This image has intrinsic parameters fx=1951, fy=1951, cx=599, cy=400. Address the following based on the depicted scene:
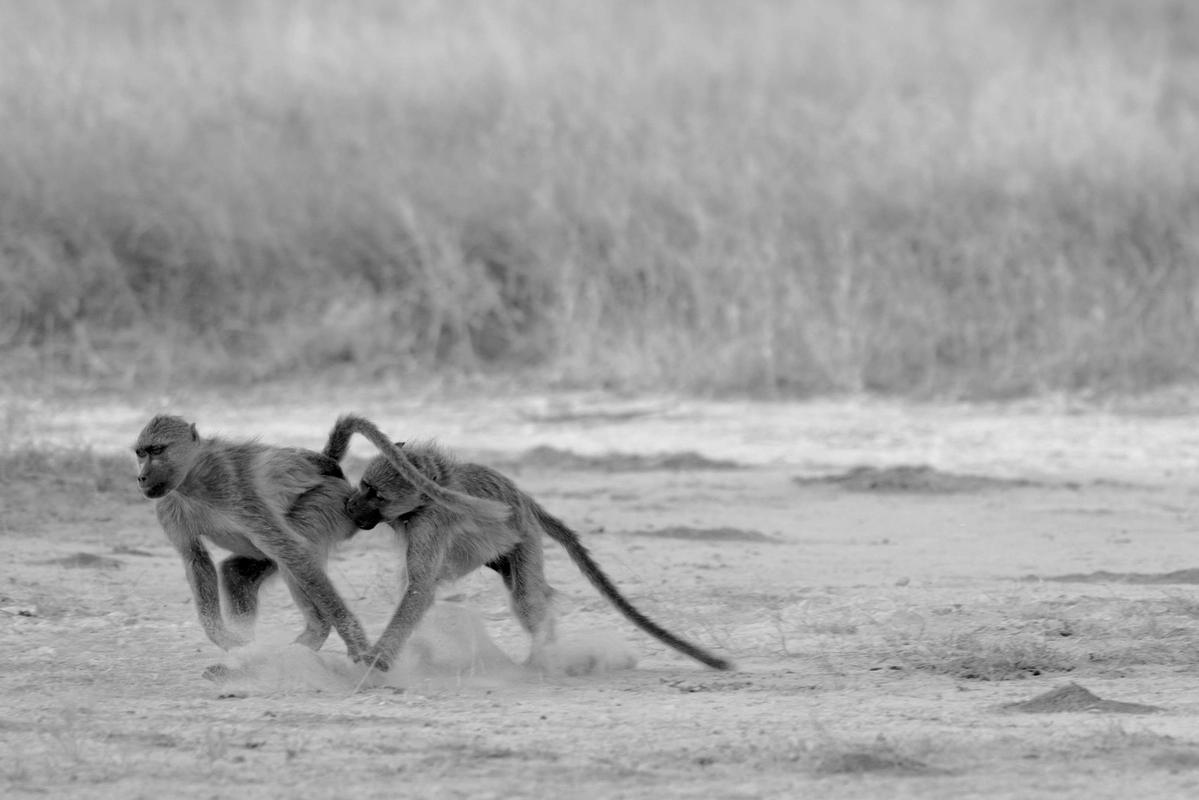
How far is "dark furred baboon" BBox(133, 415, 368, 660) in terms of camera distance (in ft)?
17.6

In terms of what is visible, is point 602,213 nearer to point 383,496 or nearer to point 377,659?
point 383,496

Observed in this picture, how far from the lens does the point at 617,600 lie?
543cm

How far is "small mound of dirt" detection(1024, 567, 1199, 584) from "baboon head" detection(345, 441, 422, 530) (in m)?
2.44

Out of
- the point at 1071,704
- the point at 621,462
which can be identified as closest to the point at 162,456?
the point at 1071,704

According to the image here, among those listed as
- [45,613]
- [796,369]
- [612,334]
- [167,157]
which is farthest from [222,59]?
[45,613]

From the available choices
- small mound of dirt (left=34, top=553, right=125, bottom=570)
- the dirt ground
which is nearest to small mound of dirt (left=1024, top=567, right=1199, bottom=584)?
the dirt ground

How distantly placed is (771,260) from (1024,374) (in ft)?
6.38

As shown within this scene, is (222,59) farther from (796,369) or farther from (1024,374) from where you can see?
(1024,374)

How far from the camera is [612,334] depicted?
12.4 metres

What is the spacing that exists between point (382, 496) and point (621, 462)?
14.7ft

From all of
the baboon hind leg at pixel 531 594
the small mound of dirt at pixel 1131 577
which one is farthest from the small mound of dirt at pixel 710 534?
the baboon hind leg at pixel 531 594

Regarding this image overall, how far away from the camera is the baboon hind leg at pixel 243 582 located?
18.4 ft

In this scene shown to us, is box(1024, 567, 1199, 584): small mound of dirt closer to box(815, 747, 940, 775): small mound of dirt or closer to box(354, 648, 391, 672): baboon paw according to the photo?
box(354, 648, 391, 672): baboon paw

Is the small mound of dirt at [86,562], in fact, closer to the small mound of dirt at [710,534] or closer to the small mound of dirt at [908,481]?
the small mound of dirt at [710,534]
